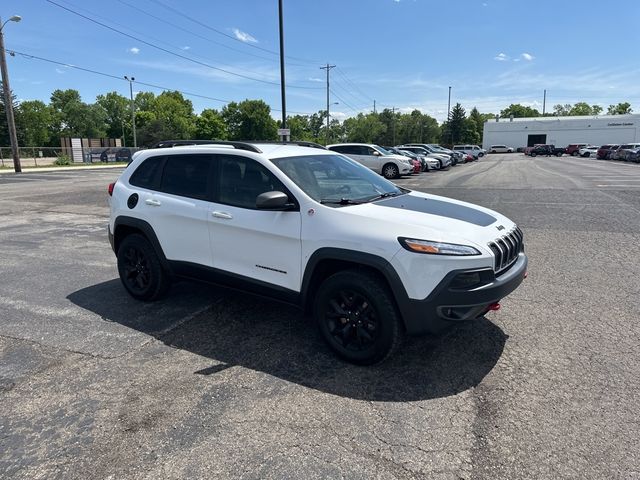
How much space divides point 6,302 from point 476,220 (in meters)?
5.16

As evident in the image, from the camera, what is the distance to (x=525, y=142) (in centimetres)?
9494

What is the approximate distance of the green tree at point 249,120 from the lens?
110312 millimetres

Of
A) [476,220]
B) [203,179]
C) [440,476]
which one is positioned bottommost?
[440,476]

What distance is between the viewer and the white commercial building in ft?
→ 286

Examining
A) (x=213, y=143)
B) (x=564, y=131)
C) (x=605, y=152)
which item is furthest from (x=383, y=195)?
(x=564, y=131)

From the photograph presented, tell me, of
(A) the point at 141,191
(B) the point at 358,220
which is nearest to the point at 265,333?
(B) the point at 358,220

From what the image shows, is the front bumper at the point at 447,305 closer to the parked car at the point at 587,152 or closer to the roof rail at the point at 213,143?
the roof rail at the point at 213,143

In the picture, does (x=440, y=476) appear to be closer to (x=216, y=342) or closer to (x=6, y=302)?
(x=216, y=342)

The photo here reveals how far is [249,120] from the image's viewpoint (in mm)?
110688

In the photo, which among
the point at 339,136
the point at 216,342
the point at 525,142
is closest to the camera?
the point at 216,342

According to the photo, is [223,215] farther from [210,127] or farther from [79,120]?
[79,120]

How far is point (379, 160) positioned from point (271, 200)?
1927cm

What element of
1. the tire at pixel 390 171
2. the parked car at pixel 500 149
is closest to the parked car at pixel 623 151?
the tire at pixel 390 171

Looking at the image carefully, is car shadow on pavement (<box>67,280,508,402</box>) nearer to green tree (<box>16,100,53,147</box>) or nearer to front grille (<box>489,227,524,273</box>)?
front grille (<box>489,227,524,273</box>)
